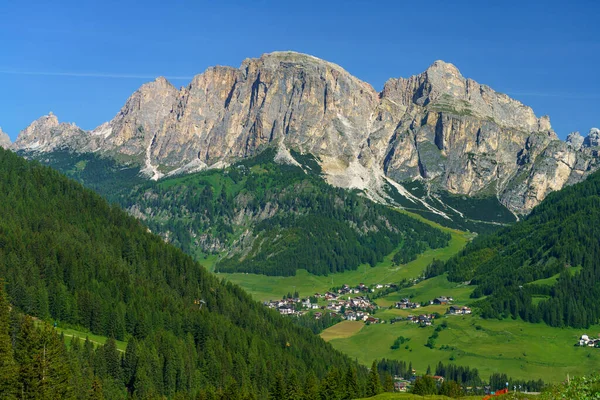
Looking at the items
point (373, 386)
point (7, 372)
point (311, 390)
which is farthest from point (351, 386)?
point (7, 372)

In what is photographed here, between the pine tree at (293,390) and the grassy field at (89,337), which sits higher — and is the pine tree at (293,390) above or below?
below

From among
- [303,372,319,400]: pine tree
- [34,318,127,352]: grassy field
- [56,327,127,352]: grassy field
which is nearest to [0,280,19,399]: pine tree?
[34,318,127,352]: grassy field

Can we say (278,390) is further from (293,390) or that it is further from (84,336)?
(84,336)

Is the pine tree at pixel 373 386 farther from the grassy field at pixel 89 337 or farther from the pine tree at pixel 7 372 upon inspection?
the pine tree at pixel 7 372

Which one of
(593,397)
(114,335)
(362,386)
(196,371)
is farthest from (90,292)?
(593,397)

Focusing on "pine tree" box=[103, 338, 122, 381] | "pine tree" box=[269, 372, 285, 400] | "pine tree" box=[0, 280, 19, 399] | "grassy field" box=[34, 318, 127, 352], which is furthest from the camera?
"grassy field" box=[34, 318, 127, 352]

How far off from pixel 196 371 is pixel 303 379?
2900cm

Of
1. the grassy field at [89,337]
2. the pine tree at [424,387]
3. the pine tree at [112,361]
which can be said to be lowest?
the pine tree at [424,387]

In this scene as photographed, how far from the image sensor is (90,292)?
200m

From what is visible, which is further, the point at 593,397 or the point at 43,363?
the point at 43,363

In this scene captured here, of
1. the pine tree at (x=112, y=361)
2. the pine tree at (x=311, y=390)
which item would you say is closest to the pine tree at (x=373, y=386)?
the pine tree at (x=311, y=390)

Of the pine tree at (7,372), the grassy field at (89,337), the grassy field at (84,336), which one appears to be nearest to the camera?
the pine tree at (7,372)

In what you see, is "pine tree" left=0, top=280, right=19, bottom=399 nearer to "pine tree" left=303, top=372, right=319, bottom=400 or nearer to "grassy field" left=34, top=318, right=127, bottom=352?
"grassy field" left=34, top=318, right=127, bottom=352

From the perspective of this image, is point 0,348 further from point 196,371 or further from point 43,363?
point 196,371
